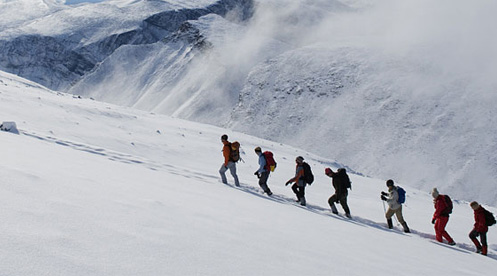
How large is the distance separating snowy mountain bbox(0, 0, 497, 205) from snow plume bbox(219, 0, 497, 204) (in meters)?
0.23

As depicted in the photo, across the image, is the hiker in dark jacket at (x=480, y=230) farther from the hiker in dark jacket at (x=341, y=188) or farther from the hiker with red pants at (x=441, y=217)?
the hiker in dark jacket at (x=341, y=188)

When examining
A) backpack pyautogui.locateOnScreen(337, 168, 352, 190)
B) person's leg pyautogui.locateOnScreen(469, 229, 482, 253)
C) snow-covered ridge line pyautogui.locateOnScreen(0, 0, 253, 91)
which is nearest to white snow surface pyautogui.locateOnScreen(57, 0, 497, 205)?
person's leg pyautogui.locateOnScreen(469, 229, 482, 253)

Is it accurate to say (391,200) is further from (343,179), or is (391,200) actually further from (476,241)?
(476,241)

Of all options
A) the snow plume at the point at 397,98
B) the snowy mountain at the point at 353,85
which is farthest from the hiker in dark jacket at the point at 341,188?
the snowy mountain at the point at 353,85

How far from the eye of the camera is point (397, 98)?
74000mm

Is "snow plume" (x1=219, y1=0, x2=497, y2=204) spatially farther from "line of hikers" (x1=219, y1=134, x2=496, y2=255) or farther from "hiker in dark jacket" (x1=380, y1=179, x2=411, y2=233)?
"hiker in dark jacket" (x1=380, y1=179, x2=411, y2=233)

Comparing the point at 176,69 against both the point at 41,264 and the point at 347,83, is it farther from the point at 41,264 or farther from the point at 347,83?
the point at 41,264

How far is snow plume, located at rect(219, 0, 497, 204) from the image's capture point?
2351 inches

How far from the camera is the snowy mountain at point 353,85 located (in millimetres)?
61844

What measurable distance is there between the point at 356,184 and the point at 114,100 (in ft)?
315

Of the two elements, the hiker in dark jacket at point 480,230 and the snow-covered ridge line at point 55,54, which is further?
the snow-covered ridge line at point 55,54

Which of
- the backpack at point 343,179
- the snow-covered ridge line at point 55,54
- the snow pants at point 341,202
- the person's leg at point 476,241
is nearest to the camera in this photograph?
the person's leg at point 476,241

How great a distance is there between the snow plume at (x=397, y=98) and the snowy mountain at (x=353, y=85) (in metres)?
0.23

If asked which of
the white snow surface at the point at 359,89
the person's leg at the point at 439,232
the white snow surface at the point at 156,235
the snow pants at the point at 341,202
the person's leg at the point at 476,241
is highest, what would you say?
the white snow surface at the point at 359,89
